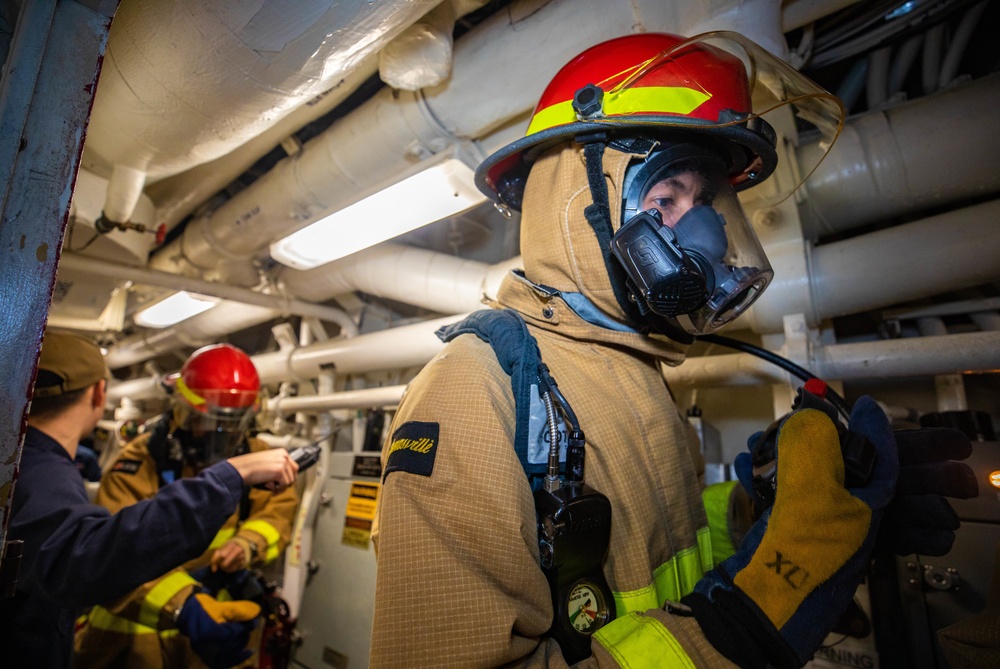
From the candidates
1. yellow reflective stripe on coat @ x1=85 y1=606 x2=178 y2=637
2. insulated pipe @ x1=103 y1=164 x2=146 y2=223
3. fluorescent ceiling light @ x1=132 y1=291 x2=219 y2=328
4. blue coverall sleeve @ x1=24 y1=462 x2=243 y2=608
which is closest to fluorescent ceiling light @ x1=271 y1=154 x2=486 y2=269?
insulated pipe @ x1=103 y1=164 x2=146 y2=223

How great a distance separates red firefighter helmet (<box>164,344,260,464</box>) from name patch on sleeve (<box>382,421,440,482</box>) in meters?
2.75

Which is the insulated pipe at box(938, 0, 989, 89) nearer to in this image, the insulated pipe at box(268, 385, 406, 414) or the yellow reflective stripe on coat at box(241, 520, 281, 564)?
the insulated pipe at box(268, 385, 406, 414)

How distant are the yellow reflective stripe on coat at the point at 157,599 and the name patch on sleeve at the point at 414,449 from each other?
2327mm

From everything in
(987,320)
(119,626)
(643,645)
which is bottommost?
(119,626)

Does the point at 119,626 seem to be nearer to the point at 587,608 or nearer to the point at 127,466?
the point at 127,466

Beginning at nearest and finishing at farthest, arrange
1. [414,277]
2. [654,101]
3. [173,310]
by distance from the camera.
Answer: [654,101] → [414,277] → [173,310]

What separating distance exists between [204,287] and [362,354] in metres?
1.05

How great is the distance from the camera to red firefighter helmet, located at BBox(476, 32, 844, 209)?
1.10 metres

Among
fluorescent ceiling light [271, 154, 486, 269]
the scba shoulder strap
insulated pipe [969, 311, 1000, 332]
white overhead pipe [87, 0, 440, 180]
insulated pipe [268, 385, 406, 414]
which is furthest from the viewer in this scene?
insulated pipe [268, 385, 406, 414]

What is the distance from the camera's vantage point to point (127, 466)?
2.82 m

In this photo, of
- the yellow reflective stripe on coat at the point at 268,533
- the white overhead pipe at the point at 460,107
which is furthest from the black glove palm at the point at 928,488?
the yellow reflective stripe on coat at the point at 268,533

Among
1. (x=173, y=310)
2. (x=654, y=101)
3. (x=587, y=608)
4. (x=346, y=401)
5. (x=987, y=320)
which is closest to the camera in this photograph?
(x=587, y=608)

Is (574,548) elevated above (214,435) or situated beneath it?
situated beneath

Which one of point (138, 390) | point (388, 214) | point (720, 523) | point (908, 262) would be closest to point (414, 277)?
point (388, 214)
